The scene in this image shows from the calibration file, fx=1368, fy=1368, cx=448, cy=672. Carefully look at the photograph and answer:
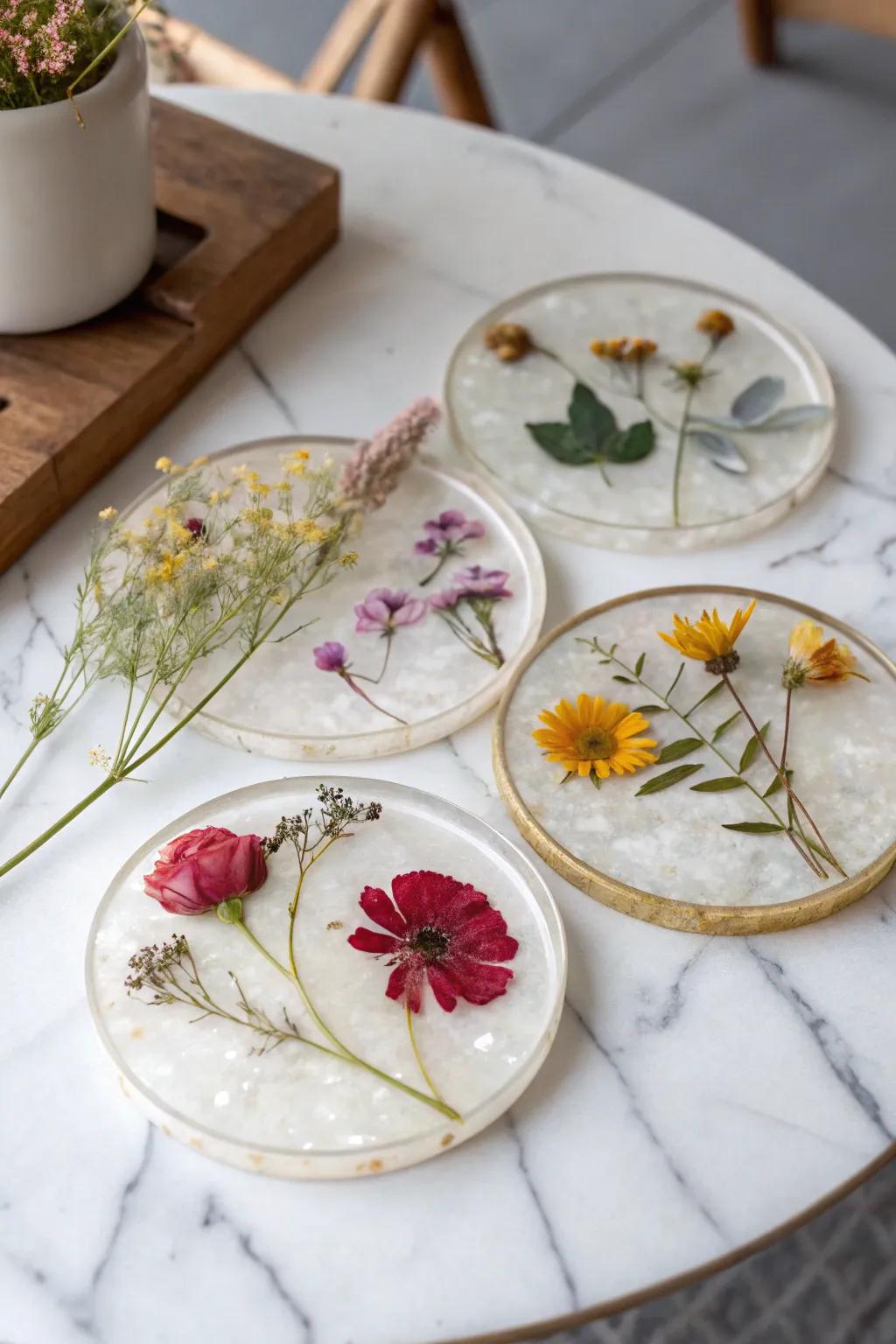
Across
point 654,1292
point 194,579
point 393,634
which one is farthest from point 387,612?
point 654,1292

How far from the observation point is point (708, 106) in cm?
252

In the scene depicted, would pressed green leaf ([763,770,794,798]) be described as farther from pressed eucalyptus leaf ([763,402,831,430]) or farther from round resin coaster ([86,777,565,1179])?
pressed eucalyptus leaf ([763,402,831,430])

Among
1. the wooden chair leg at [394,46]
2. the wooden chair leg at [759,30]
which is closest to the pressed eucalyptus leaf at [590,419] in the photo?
the wooden chair leg at [394,46]

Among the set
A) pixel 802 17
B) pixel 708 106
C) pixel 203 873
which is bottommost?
pixel 708 106

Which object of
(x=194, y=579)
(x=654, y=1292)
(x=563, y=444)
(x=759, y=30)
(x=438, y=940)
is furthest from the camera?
(x=759, y=30)

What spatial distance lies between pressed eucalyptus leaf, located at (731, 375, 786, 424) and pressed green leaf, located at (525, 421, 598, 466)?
0.43 ft

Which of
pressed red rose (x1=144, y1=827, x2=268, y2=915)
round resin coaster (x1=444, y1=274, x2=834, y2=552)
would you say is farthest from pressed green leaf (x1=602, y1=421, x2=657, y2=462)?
pressed red rose (x1=144, y1=827, x2=268, y2=915)

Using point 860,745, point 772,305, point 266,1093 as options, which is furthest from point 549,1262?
point 772,305

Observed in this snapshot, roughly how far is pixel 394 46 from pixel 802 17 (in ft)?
2.97

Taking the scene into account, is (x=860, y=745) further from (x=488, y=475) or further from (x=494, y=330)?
(x=494, y=330)

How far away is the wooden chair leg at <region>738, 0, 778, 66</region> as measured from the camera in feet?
8.07

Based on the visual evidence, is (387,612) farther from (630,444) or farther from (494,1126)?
(494,1126)

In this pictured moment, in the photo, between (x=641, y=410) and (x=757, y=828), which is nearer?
(x=757, y=828)

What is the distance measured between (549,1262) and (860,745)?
0.39 meters
